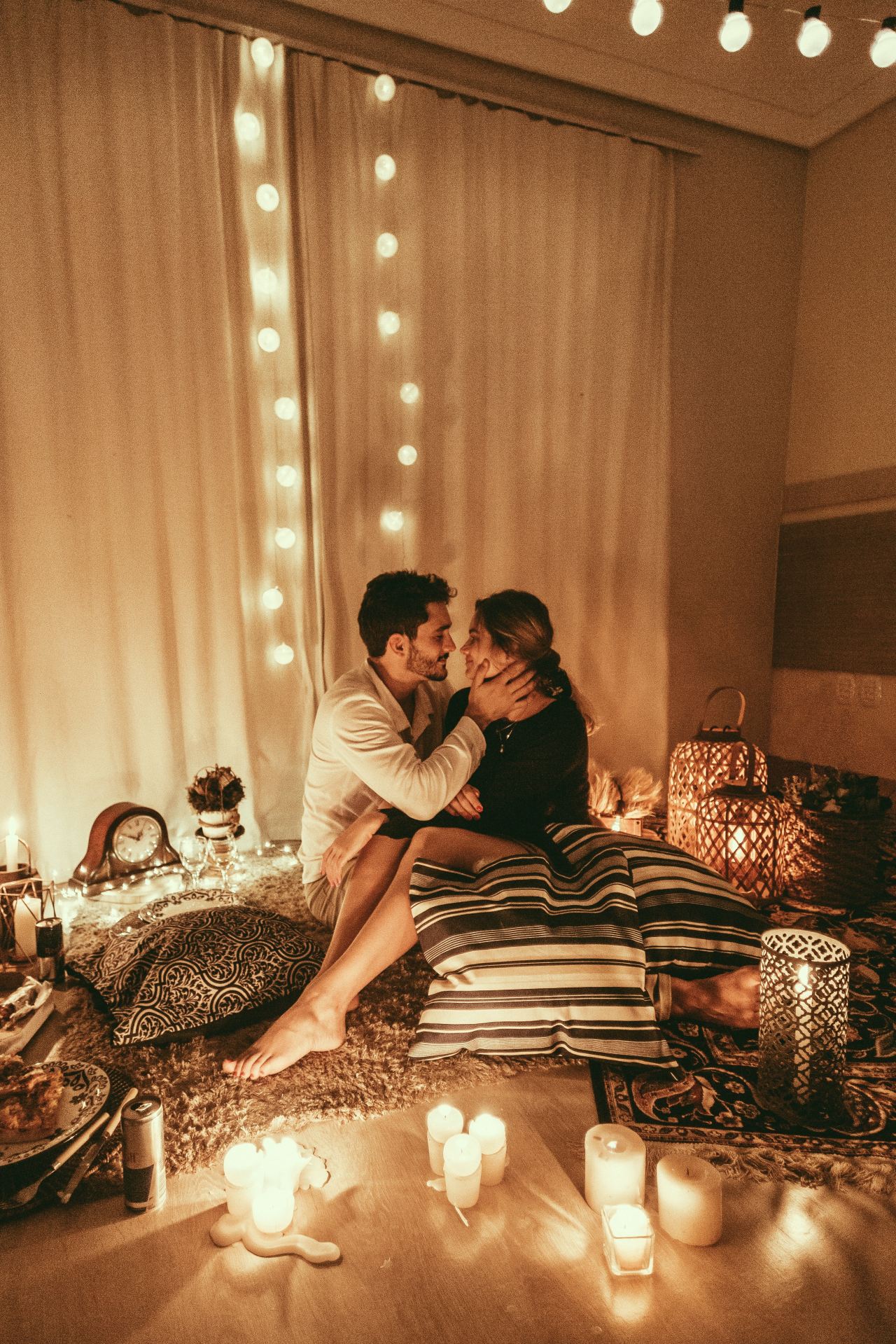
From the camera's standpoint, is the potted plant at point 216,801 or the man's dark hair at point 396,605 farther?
the potted plant at point 216,801

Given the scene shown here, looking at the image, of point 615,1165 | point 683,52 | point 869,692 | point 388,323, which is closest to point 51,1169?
point 615,1165

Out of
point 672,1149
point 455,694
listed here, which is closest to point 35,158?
point 455,694

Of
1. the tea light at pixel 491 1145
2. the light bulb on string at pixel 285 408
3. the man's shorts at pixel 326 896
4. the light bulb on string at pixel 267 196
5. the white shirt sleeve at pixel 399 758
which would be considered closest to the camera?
the tea light at pixel 491 1145

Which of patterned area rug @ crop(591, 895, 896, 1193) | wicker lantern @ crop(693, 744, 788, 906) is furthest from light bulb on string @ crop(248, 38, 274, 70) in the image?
patterned area rug @ crop(591, 895, 896, 1193)

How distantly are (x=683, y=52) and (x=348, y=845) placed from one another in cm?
293

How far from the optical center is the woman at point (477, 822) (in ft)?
4.97

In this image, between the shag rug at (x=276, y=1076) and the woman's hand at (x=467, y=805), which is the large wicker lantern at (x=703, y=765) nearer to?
the woman's hand at (x=467, y=805)

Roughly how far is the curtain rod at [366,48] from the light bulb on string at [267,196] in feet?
1.48

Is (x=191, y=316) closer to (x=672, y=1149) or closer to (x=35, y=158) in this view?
(x=35, y=158)

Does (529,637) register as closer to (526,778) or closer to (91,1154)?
(526,778)

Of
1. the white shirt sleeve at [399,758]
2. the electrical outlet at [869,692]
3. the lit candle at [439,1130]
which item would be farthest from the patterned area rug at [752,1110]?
the electrical outlet at [869,692]

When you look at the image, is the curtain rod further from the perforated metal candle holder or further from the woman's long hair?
the perforated metal candle holder

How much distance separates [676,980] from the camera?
164 cm

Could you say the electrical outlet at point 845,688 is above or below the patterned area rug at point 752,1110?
above
